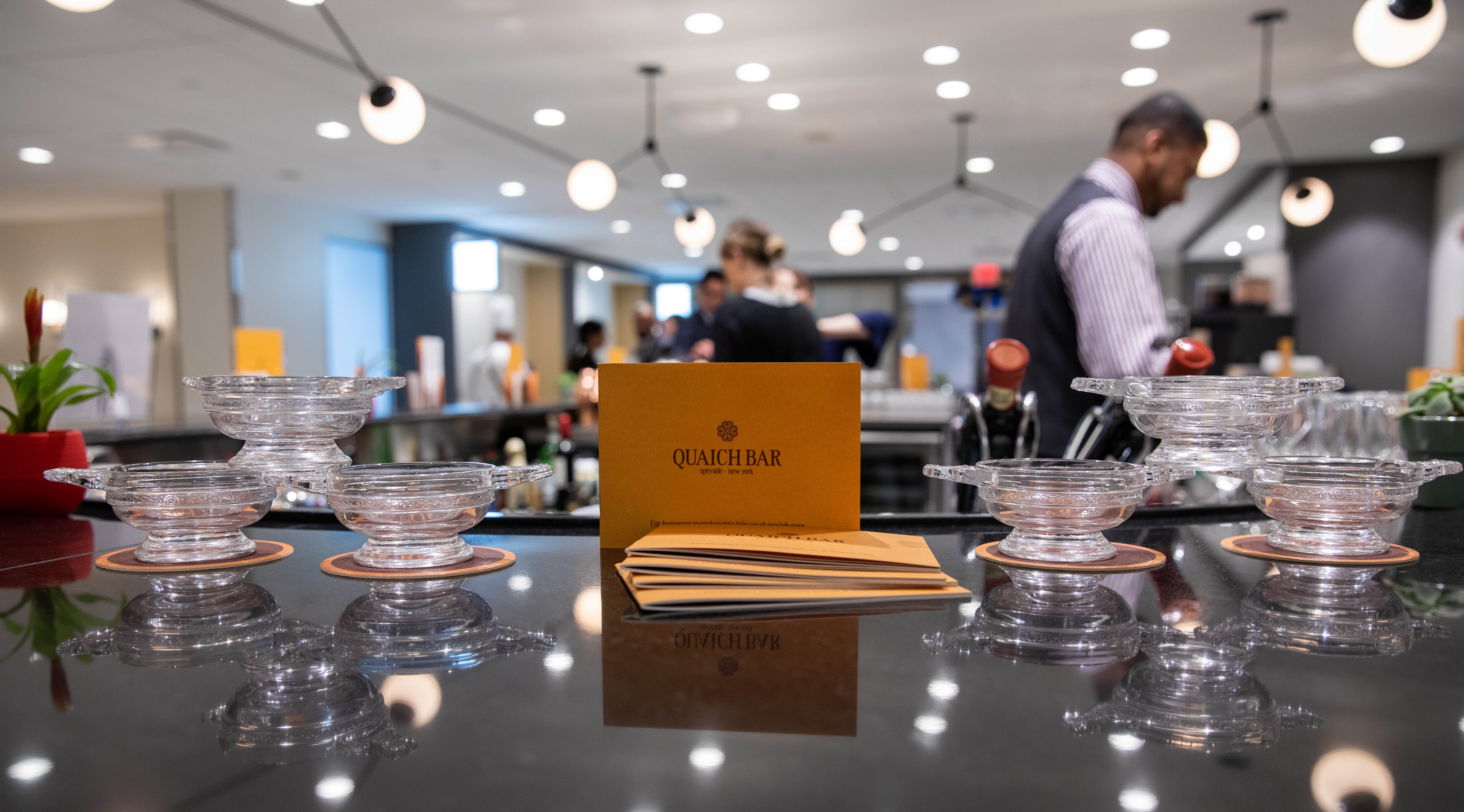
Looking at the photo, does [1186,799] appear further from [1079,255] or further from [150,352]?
[150,352]

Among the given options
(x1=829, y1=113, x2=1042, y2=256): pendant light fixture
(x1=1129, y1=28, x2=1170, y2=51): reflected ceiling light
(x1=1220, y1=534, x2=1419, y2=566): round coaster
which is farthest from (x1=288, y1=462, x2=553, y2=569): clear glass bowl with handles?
(x1=829, y1=113, x2=1042, y2=256): pendant light fixture

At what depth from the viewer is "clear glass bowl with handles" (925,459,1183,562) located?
76 centimetres

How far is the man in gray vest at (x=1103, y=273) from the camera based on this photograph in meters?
1.59

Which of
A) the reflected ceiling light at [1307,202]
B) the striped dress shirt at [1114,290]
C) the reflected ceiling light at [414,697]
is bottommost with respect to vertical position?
the reflected ceiling light at [414,697]

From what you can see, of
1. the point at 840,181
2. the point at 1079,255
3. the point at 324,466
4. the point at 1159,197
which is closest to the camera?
the point at 324,466

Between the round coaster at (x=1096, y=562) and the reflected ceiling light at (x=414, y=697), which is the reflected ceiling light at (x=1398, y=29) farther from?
the reflected ceiling light at (x=414, y=697)

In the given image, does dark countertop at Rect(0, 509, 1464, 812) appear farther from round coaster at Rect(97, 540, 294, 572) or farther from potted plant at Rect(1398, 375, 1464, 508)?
potted plant at Rect(1398, 375, 1464, 508)

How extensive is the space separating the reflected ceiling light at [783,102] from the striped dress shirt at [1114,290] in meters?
3.68

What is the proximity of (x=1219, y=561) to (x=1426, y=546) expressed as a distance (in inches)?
10.6

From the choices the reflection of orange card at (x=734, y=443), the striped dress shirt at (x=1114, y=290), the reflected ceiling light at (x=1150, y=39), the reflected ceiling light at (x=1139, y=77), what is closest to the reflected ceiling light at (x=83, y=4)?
the reflection of orange card at (x=734, y=443)

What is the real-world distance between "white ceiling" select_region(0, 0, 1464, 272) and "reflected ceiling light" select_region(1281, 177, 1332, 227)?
56cm

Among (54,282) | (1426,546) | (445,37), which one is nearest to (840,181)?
(445,37)

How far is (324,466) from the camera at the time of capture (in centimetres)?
89

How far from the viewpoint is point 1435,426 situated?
1.24 m
